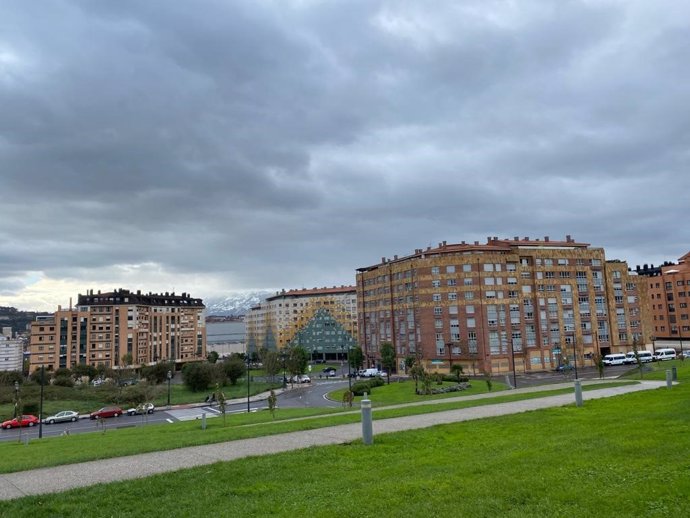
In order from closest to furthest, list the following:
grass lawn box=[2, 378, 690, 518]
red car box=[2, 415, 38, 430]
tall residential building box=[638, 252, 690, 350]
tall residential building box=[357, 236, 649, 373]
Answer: grass lawn box=[2, 378, 690, 518], red car box=[2, 415, 38, 430], tall residential building box=[357, 236, 649, 373], tall residential building box=[638, 252, 690, 350]

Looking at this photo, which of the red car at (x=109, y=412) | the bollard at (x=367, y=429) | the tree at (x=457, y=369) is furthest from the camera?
the tree at (x=457, y=369)

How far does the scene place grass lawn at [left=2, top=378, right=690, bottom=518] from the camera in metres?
7.14

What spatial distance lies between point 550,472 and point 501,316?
81370mm

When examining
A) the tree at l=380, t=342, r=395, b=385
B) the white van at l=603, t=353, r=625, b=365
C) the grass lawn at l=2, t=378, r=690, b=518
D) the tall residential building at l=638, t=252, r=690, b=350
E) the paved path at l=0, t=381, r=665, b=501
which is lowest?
the white van at l=603, t=353, r=625, b=365

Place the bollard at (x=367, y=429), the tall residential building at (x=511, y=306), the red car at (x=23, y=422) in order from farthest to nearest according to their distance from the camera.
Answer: the tall residential building at (x=511, y=306)
the red car at (x=23, y=422)
the bollard at (x=367, y=429)

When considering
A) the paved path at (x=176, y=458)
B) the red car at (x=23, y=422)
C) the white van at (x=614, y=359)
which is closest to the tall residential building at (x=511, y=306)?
the white van at (x=614, y=359)

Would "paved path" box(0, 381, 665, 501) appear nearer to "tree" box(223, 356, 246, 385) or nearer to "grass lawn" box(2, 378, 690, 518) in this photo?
"grass lawn" box(2, 378, 690, 518)

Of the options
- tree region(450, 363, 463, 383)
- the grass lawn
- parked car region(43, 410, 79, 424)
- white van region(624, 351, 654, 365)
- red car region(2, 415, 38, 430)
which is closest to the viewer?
the grass lawn

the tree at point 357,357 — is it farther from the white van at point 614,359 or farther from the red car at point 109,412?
the red car at point 109,412

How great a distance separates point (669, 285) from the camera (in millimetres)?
128375

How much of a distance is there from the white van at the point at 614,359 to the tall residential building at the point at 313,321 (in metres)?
79.7

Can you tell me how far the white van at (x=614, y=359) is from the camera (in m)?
86.4

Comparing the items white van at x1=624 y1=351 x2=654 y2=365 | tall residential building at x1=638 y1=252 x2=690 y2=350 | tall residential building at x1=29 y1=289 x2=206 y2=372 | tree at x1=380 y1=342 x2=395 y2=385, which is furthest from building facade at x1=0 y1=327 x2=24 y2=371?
tall residential building at x1=638 y1=252 x2=690 y2=350

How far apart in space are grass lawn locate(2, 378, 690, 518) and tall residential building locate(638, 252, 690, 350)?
131375mm
